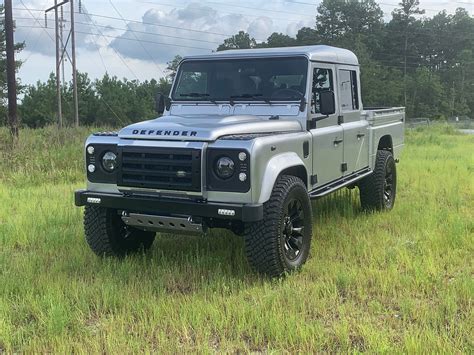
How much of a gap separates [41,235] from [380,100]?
70.1 m

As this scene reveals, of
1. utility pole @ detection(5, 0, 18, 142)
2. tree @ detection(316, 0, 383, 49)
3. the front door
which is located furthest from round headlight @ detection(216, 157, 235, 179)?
tree @ detection(316, 0, 383, 49)

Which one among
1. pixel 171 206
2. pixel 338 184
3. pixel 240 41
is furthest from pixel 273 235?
pixel 240 41

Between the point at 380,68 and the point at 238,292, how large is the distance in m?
78.4

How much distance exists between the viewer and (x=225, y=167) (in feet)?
14.5

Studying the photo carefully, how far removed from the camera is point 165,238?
645 cm

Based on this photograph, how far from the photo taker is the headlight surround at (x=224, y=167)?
440cm

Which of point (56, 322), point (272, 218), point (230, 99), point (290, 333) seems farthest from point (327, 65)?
point (56, 322)

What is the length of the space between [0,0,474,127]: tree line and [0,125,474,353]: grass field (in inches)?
2274

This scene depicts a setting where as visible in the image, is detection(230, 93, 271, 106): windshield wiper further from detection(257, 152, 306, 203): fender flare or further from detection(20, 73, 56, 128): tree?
detection(20, 73, 56, 128): tree

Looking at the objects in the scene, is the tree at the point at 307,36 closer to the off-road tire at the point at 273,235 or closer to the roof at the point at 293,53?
the roof at the point at 293,53

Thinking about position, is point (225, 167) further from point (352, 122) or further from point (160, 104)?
point (352, 122)

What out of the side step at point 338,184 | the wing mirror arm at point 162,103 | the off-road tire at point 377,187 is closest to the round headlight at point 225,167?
the side step at point 338,184

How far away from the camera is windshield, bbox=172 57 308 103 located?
5.73 metres

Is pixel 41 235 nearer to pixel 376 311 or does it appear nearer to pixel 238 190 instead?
pixel 238 190
